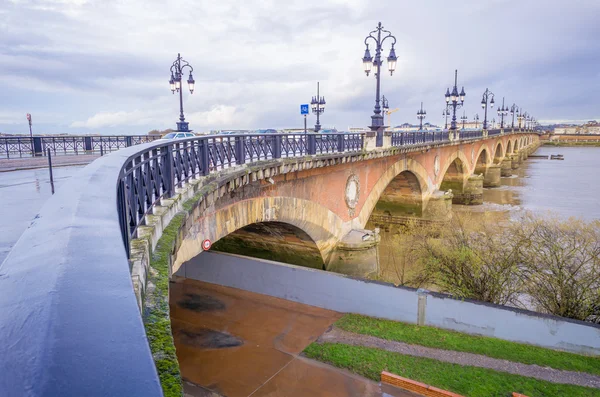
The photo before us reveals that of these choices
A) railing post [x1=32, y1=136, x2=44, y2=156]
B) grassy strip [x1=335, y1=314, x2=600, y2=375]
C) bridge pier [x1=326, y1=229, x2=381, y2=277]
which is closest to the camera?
grassy strip [x1=335, y1=314, x2=600, y2=375]

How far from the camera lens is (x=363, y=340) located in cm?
1233

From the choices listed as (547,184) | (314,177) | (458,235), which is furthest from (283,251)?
(547,184)

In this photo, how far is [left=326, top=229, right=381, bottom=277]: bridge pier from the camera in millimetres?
16078

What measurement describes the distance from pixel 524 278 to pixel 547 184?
38.4 m

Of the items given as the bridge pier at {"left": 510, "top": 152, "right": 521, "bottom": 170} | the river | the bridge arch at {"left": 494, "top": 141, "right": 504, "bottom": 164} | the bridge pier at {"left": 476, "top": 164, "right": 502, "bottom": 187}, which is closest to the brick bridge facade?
the river

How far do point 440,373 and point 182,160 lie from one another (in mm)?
8212

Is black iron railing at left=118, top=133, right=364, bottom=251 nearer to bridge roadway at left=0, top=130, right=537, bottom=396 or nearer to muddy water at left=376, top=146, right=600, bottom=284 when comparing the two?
bridge roadway at left=0, top=130, right=537, bottom=396

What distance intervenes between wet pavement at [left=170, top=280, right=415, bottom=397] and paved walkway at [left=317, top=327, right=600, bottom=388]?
0.83m

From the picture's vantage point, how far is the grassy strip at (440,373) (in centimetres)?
991

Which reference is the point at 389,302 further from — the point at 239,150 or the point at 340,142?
the point at 239,150

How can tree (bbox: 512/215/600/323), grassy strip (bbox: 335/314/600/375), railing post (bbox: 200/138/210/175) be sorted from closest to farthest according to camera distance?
1. railing post (bbox: 200/138/210/175)
2. grassy strip (bbox: 335/314/600/375)
3. tree (bbox: 512/215/600/323)

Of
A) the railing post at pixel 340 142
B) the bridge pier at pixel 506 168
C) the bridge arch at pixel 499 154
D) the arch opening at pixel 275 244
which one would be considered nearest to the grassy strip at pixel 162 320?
the arch opening at pixel 275 244

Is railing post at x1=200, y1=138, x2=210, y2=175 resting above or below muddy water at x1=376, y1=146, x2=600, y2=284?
above

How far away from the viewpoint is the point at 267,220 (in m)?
11.4
